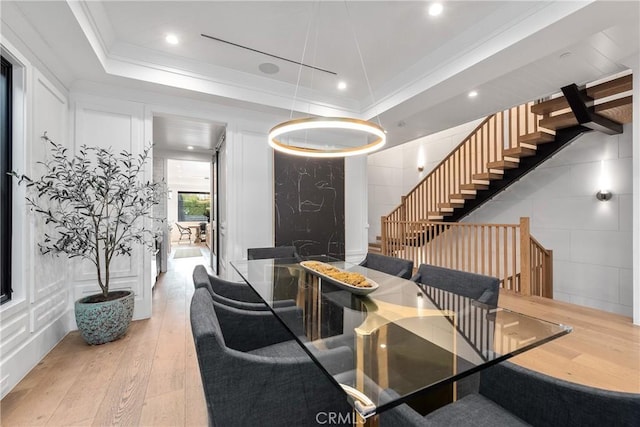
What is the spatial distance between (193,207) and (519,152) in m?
12.8

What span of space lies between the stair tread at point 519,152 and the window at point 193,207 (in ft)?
38.5

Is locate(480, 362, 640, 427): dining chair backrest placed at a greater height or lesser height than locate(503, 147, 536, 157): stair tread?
lesser

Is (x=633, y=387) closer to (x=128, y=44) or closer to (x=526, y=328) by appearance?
(x=526, y=328)

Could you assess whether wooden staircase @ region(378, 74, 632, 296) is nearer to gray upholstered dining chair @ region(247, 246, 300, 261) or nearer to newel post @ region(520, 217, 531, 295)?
newel post @ region(520, 217, 531, 295)

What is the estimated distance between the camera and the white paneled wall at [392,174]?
7.48 metres

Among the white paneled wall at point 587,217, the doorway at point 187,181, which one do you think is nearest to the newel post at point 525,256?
the white paneled wall at point 587,217

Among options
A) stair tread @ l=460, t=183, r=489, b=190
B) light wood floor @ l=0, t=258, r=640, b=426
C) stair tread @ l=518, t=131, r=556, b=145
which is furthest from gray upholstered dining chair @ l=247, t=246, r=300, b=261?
stair tread @ l=518, t=131, r=556, b=145

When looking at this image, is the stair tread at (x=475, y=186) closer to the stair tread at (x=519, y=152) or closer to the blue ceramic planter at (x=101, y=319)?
the stair tread at (x=519, y=152)

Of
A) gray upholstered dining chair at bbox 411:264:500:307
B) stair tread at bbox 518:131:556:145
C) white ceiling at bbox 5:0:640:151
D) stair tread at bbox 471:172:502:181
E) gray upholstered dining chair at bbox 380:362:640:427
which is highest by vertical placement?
white ceiling at bbox 5:0:640:151

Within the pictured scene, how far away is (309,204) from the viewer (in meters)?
4.28

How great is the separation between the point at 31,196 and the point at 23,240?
39cm

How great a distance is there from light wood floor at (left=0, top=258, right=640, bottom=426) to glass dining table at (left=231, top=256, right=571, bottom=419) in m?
0.95

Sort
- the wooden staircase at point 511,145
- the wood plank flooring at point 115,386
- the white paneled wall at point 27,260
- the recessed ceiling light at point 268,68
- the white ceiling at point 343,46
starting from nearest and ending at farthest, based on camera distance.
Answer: the wood plank flooring at point 115,386, the white paneled wall at point 27,260, the white ceiling at point 343,46, the recessed ceiling light at point 268,68, the wooden staircase at point 511,145

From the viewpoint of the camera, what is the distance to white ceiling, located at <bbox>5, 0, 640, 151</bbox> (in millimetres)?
2238
